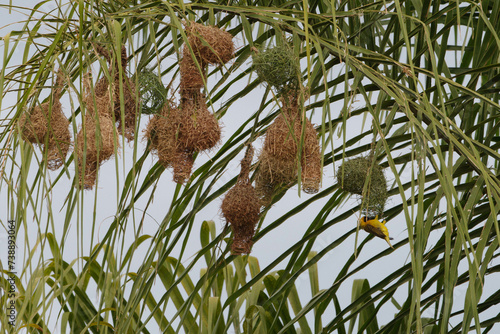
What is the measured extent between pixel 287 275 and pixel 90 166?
0.73 meters

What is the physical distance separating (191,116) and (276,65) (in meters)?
0.17

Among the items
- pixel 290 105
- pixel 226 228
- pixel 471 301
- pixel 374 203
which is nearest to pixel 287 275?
pixel 226 228

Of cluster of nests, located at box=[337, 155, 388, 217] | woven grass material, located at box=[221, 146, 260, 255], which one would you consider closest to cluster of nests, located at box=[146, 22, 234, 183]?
woven grass material, located at box=[221, 146, 260, 255]

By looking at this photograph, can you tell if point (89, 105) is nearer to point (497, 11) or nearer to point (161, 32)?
point (161, 32)

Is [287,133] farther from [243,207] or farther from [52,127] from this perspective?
[52,127]

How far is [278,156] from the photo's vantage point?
1.15 m

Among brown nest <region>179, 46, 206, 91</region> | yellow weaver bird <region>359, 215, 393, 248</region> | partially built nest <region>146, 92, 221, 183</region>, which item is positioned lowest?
yellow weaver bird <region>359, 215, 393, 248</region>

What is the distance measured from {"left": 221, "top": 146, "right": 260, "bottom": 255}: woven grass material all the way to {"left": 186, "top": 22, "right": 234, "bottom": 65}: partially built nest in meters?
0.22

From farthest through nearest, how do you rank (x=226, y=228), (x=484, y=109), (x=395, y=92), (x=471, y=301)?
(x=484, y=109) → (x=226, y=228) → (x=395, y=92) → (x=471, y=301)

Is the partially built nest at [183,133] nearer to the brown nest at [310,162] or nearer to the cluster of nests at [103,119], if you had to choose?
the cluster of nests at [103,119]

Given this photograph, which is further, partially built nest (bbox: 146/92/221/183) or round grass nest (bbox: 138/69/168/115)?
round grass nest (bbox: 138/69/168/115)

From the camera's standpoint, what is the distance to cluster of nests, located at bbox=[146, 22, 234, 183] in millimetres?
1096

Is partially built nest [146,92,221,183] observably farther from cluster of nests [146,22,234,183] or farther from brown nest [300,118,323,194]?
brown nest [300,118,323,194]

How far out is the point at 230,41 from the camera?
1.14 metres
